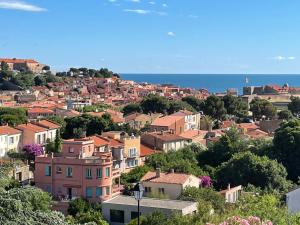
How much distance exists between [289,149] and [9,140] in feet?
64.9

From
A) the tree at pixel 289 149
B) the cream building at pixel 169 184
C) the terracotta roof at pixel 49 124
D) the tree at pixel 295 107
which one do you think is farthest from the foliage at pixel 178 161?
the tree at pixel 295 107

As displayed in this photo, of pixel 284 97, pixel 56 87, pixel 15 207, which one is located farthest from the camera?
pixel 56 87

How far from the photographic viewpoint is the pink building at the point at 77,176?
31.0m

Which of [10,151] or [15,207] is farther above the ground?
[15,207]

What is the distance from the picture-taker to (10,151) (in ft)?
140

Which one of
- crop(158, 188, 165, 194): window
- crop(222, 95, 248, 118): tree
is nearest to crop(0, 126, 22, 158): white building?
crop(158, 188, 165, 194): window

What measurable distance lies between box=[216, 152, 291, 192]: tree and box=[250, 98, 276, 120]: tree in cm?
3839

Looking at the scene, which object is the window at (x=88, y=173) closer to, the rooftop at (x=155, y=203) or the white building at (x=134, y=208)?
the rooftop at (x=155, y=203)

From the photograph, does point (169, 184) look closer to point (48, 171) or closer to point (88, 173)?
point (88, 173)

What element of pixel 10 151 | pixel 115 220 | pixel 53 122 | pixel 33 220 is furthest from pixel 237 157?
pixel 33 220

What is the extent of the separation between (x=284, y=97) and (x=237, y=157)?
7115 cm

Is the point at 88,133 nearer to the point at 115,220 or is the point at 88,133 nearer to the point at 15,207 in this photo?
the point at 115,220

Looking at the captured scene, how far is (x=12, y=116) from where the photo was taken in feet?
177

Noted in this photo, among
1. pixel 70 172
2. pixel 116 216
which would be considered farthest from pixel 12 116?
pixel 116 216
